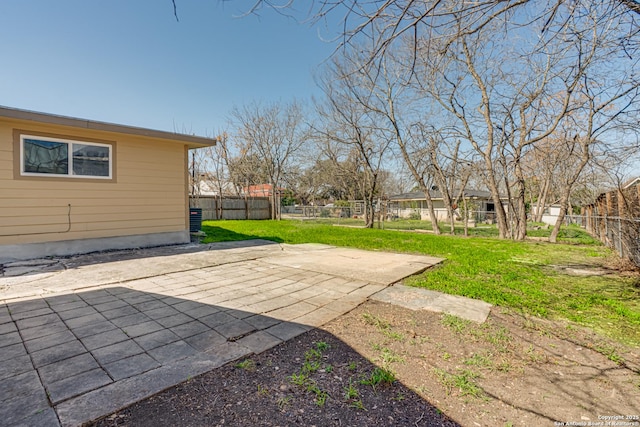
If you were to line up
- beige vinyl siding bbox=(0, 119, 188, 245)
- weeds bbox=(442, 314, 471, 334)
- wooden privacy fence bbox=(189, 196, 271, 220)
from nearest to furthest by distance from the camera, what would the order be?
weeds bbox=(442, 314, 471, 334), beige vinyl siding bbox=(0, 119, 188, 245), wooden privacy fence bbox=(189, 196, 271, 220)

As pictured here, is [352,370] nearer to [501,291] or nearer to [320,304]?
[320,304]

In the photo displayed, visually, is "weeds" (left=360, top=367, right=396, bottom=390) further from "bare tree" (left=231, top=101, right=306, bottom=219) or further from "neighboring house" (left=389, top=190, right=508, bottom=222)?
"neighboring house" (left=389, top=190, right=508, bottom=222)

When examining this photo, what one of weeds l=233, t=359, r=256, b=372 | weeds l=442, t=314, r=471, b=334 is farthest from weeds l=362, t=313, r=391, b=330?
weeds l=233, t=359, r=256, b=372

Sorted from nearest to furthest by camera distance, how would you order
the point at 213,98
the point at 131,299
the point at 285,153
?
the point at 131,299, the point at 213,98, the point at 285,153

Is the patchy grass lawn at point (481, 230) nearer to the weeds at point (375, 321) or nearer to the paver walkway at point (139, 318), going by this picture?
the paver walkway at point (139, 318)

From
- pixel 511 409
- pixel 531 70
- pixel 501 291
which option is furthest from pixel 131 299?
pixel 531 70

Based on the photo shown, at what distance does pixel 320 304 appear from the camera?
2918 mm

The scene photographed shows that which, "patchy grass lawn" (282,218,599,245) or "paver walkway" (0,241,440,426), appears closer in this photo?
"paver walkway" (0,241,440,426)

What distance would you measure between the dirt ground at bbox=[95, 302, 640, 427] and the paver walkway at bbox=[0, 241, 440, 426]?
0.22 m

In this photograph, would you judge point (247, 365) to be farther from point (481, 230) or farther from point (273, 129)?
point (273, 129)

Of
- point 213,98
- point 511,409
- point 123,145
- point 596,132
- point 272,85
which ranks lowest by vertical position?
point 511,409

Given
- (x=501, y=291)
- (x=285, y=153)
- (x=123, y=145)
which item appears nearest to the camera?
(x=501, y=291)

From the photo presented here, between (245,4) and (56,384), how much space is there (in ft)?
8.40

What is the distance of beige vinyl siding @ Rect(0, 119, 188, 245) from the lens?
15.6 feet
